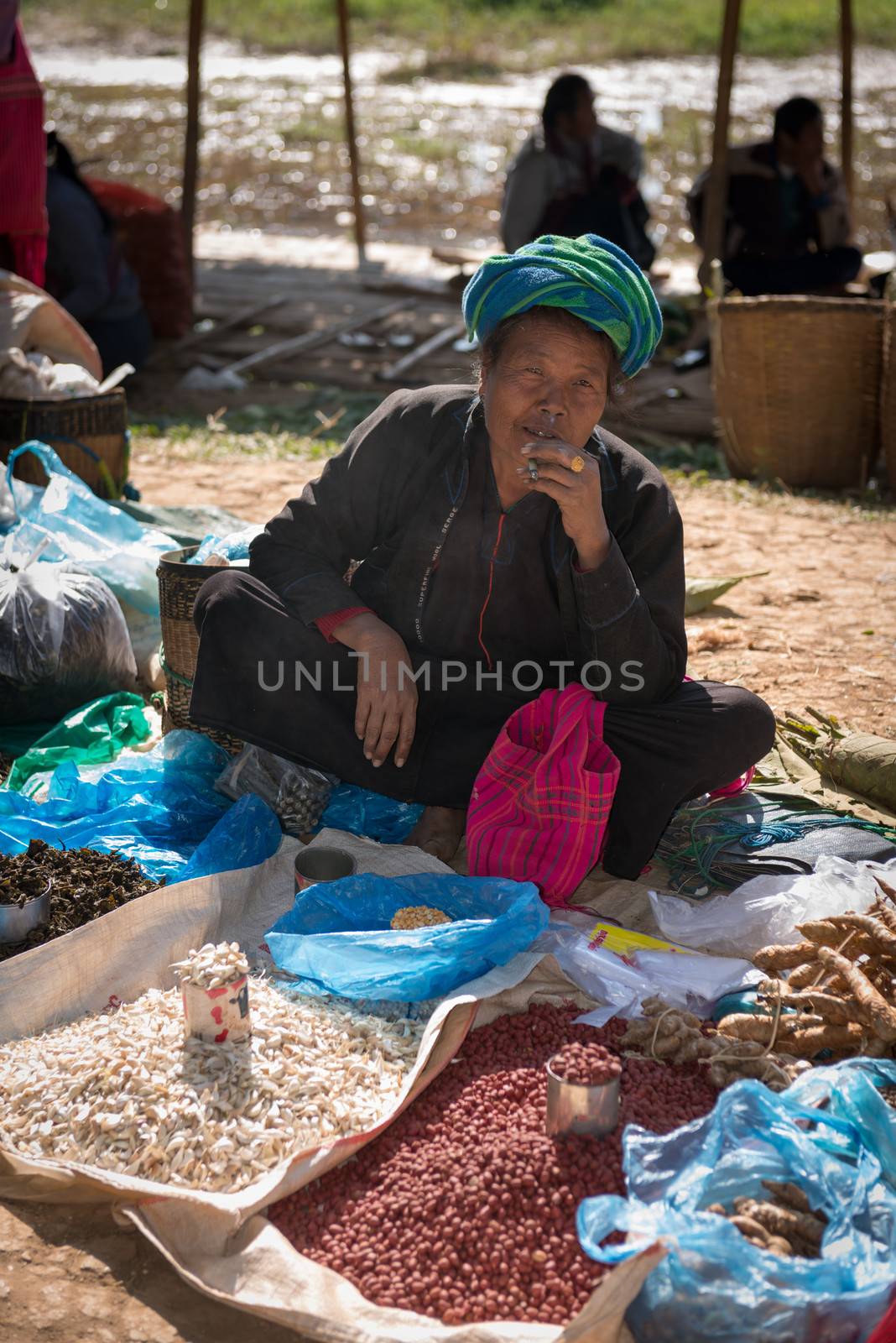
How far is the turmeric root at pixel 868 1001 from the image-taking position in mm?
2117

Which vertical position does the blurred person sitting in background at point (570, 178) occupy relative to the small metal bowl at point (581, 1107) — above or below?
above

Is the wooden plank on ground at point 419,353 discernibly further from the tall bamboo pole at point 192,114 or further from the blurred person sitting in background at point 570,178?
the tall bamboo pole at point 192,114

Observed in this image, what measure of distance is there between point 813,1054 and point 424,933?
2.26 feet

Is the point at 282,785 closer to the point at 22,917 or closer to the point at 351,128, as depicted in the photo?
the point at 22,917

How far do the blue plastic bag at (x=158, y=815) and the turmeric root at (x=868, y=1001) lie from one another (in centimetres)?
122

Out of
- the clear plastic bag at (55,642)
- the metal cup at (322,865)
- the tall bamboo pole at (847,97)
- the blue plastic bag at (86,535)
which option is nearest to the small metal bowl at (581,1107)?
the metal cup at (322,865)

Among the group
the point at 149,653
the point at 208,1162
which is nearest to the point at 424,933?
the point at 208,1162

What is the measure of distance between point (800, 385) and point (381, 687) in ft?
12.7

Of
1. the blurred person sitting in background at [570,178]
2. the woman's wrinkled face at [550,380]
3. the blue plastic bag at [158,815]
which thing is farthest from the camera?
the blurred person sitting in background at [570,178]

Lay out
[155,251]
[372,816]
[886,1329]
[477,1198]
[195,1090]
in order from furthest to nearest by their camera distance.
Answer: [155,251] → [372,816] → [195,1090] → [477,1198] → [886,1329]

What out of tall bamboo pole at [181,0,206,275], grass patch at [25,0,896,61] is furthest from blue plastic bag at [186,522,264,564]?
grass patch at [25,0,896,61]

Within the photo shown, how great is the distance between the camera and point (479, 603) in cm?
291

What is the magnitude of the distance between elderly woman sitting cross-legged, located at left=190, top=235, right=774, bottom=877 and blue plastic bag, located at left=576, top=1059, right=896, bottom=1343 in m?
0.93

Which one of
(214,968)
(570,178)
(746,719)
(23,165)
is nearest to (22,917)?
(214,968)
